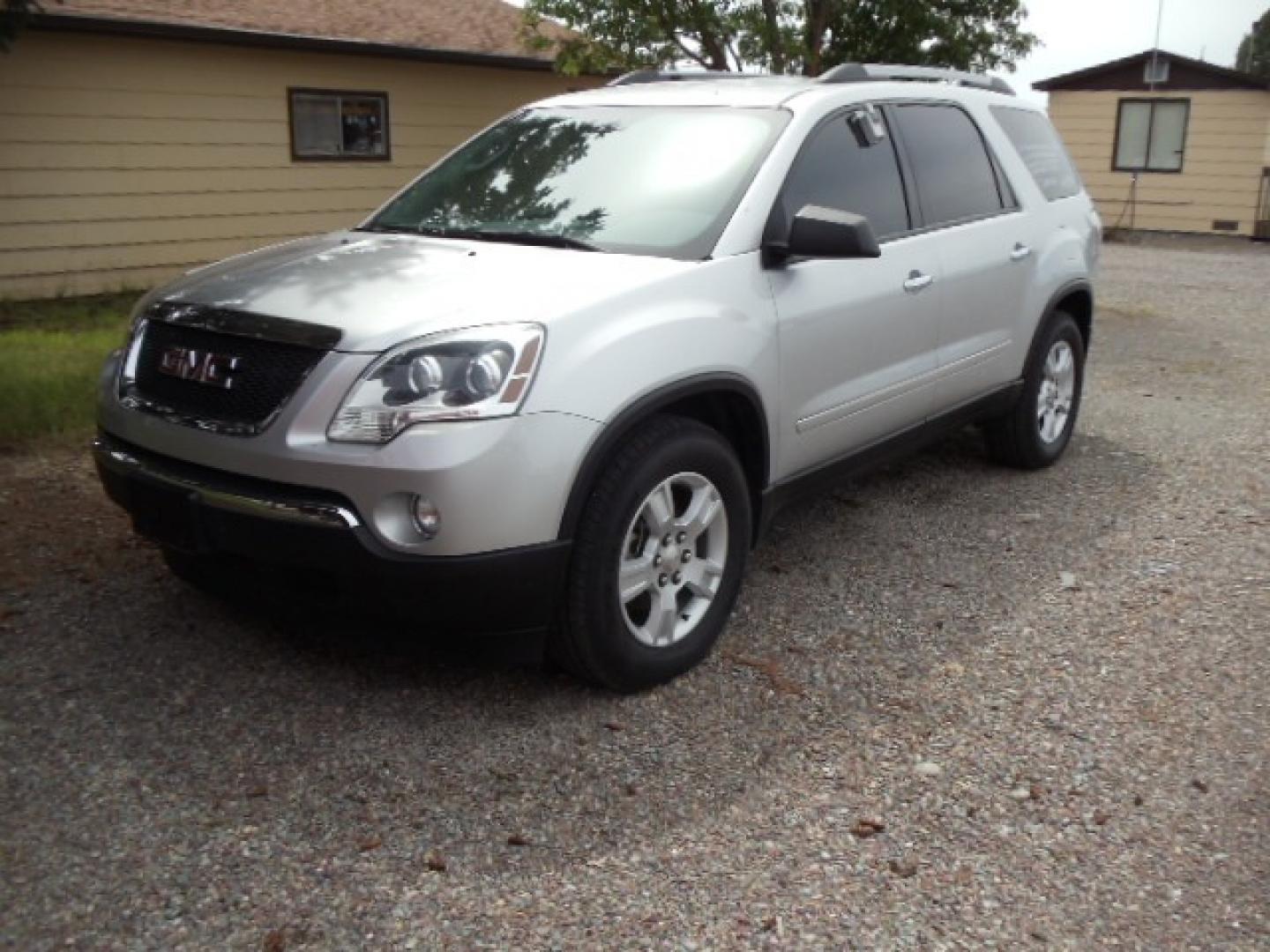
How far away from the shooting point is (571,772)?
337cm

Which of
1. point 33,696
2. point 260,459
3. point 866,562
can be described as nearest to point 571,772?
point 260,459

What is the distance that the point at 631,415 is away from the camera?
354 cm

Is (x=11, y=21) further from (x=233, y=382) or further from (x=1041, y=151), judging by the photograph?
(x=1041, y=151)

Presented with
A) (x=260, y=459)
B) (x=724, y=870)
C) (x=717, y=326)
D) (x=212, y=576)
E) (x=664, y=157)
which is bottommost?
(x=724, y=870)

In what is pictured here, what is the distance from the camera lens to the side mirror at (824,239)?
4.02 m

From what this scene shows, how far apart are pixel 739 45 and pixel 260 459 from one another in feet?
32.0

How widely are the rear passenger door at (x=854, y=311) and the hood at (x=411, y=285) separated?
24.4 inches

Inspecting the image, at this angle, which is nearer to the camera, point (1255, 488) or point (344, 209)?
point (1255, 488)

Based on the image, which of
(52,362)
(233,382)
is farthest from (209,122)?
(233,382)

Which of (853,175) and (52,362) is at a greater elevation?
(853,175)

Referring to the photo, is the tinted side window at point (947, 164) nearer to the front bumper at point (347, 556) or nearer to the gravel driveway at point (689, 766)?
the gravel driveway at point (689, 766)

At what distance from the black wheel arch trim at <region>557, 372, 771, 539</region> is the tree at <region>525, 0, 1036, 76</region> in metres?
8.49

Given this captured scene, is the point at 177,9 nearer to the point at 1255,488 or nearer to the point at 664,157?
the point at 664,157

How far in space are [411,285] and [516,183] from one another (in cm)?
111
